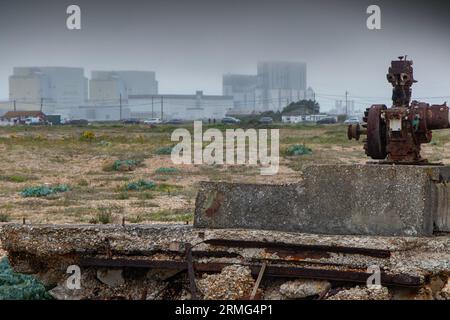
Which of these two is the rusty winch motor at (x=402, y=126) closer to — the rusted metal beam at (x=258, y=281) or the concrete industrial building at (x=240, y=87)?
the rusted metal beam at (x=258, y=281)

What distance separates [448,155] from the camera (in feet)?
88.1

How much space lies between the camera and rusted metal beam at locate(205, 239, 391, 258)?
5.87 m

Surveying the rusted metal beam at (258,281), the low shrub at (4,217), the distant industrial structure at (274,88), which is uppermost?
the distant industrial structure at (274,88)

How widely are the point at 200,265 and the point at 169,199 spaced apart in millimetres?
10423

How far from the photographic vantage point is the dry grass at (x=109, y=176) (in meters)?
14.3

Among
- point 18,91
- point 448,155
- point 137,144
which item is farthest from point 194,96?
point 448,155

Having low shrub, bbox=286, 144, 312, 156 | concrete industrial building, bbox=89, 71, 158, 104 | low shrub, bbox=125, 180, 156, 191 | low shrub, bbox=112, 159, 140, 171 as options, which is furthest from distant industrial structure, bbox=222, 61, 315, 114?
low shrub, bbox=125, 180, 156, 191

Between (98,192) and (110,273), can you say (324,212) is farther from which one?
(98,192)

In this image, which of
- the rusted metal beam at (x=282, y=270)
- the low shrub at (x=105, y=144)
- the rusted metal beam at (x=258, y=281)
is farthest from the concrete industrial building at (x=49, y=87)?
the rusted metal beam at (x=258, y=281)

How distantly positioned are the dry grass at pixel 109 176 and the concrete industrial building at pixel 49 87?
122 meters

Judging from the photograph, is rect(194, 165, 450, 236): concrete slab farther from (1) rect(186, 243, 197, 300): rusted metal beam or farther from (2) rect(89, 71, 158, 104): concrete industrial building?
(2) rect(89, 71, 158, 104): concrete industrial building

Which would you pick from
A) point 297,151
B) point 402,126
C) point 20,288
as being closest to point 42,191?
point 20,288

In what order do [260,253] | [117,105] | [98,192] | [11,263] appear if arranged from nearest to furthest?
[260,253] → [11,263] → [98,192] → [117,105]

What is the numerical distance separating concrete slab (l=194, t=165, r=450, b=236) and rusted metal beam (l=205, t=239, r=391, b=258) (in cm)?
33
